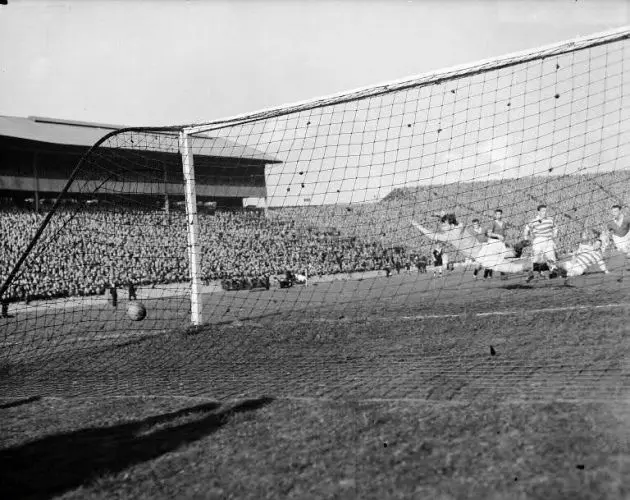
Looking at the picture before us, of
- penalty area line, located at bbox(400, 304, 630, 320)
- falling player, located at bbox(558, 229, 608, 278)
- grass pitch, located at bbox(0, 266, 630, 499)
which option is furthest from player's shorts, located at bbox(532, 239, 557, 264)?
grass pitch, located at bbox(0, 266, 630, 499)

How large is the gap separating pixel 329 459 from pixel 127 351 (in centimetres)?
551

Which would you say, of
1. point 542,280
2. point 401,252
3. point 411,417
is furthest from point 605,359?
point 401,252

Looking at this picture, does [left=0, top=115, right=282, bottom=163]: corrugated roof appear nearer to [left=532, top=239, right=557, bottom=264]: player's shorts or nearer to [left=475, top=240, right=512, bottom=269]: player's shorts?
[left=475, top=240, right=512, bottom=269]: player's shorts

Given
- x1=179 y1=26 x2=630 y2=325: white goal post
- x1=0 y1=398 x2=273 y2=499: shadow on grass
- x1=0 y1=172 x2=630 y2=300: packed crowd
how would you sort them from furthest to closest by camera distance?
x1=0 y1=172 x2=630 y2=300: packed crowd
x1=179 y1=26 x2=630 y2=325: white goal post
x1=0 y1=398 x2=273 y2=499: shadow on grass

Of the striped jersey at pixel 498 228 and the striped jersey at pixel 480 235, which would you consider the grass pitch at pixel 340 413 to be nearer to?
the striped jersey at pixel 498 228

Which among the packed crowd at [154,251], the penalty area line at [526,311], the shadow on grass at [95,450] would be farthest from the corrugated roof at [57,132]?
the shadow on grass at [95,450]

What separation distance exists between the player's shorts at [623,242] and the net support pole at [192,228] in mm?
8975

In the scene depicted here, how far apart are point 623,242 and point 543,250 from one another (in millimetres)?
1626

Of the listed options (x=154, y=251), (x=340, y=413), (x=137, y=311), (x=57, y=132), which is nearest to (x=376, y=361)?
(x=340, y=413)

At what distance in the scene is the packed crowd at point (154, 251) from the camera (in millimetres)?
17672

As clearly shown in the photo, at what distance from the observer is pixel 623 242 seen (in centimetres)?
1287

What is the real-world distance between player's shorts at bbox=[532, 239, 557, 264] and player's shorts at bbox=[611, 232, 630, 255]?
129 cm

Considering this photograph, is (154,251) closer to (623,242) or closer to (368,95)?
(368,95)

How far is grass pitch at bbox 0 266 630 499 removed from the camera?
9.71 ft
